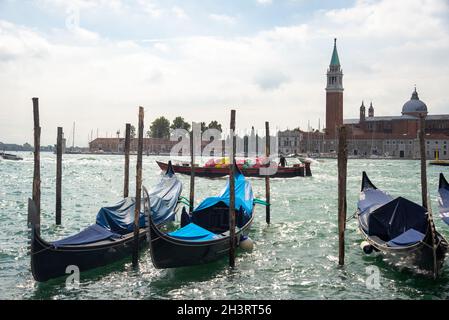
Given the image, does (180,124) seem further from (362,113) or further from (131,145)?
(362,113)

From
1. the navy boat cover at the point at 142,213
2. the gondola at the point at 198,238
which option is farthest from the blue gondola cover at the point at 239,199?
the navy boat cover at the point at 142,213

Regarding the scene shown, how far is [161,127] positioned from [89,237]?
3652 inches

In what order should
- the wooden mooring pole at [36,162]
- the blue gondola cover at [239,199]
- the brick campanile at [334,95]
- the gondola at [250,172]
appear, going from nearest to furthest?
the wooden mooring pole at [36,162], the blue gondola cover at [239,199], the gondola at [250,172], the brick campanile at [334,95]

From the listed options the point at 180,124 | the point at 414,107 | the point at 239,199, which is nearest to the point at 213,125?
the point at 180,124

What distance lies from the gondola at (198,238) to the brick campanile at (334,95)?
76.7 meters

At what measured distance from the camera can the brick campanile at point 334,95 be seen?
277ft

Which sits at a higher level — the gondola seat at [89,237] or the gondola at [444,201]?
the gondola at [444,201]

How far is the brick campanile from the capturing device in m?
84.4

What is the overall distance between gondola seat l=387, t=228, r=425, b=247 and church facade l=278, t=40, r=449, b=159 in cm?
7685

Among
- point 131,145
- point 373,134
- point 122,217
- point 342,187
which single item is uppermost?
point 373,134

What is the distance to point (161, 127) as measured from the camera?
328 feet

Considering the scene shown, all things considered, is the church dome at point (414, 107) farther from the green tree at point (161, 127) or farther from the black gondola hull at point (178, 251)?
the black gondola hull at point (178, 251)
